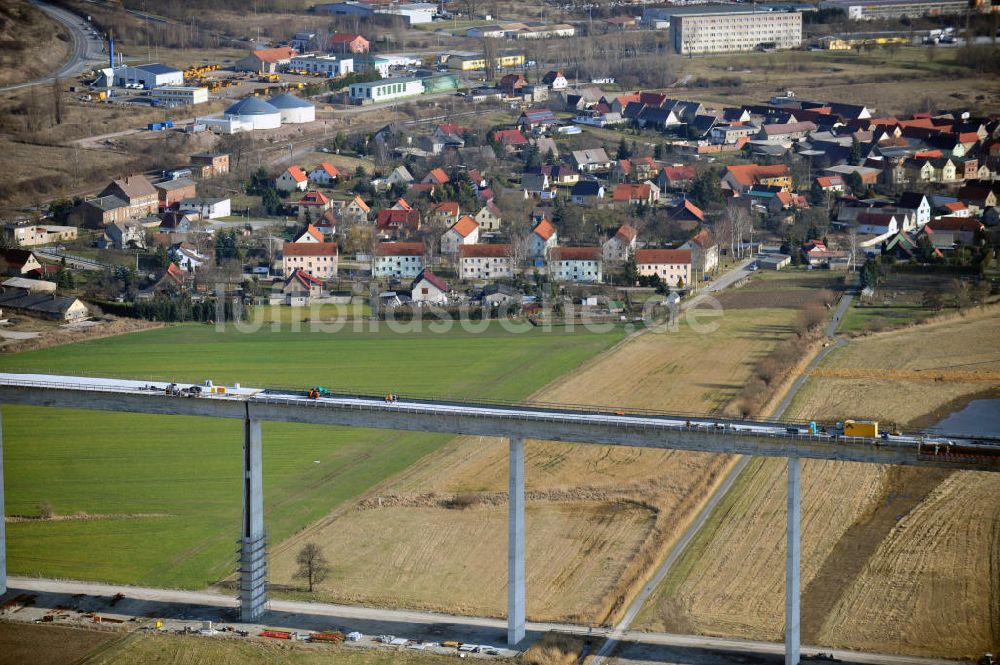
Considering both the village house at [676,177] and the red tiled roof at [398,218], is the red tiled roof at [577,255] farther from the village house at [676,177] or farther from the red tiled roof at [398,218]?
the village house at [676,177]

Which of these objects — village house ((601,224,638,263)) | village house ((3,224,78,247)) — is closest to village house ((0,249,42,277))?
village house ((3,224,78,247))

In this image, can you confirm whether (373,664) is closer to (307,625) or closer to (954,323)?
(307,625)

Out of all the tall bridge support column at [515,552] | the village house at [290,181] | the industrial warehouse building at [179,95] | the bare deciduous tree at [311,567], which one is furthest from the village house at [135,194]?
the tall bridge support column at [515,552]

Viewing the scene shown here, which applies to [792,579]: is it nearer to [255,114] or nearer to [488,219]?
[488,219]

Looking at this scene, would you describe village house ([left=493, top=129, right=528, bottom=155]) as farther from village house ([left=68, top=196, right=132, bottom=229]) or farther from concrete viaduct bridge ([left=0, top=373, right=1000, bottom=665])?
concrete viaduct bridge ([left=0, top=373, right=1000, bottom=665])

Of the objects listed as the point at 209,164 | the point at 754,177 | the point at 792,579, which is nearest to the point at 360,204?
the point at 209,164

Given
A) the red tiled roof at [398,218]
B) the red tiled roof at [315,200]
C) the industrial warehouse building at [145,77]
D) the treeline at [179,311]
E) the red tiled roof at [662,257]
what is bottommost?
the treeline at [179,311]
